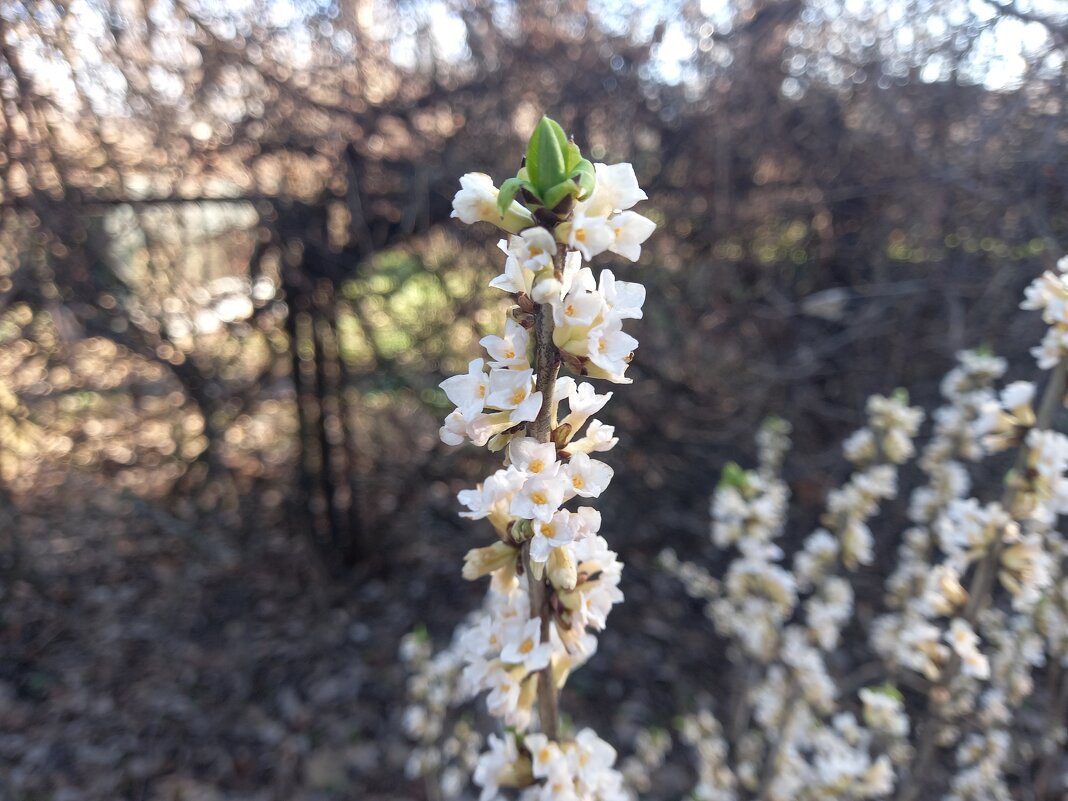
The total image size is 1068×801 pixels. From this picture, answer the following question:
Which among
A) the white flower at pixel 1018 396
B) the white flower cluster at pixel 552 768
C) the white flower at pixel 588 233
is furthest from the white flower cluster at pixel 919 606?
the white flower at pixel 588 233

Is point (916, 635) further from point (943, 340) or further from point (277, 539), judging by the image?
point (277, 539)

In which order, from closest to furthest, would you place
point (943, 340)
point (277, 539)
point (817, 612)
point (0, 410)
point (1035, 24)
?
point (817, 612)
point (1035, 24)
point (0, 410)
point (943, 340)
point (277, 539)

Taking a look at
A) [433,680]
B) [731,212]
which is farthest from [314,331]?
[731,212]

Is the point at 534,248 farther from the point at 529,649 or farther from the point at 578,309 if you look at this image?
the point at 529,649

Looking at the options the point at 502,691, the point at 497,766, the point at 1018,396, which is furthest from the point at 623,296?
the point at 1018,396

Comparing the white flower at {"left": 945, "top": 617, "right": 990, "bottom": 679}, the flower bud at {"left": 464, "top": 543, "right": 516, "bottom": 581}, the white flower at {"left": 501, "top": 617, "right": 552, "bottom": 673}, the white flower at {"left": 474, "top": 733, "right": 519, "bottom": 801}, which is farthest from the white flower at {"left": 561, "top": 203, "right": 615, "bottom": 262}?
the white flower at {"left": 945, "top": 617, "right": 990, "bottom": 679}

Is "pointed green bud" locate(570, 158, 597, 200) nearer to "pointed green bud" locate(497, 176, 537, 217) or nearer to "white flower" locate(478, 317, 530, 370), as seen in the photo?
"pointed green bud" locate(497, 176, 537, 217)
